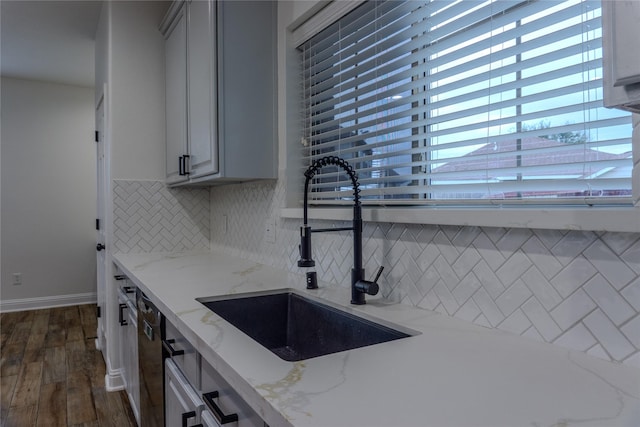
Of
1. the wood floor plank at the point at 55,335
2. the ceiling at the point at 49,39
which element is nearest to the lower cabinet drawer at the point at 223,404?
the ceiling at the point at 49,39

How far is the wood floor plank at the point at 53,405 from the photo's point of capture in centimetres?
245

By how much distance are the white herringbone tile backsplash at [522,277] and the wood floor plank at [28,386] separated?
233 centimetres

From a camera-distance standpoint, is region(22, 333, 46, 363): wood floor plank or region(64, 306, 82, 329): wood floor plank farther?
region(64, 306, 82, 329): wood floor plank

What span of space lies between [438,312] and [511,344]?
29 centimetres

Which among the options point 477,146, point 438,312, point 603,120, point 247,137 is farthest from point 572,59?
point 247,137

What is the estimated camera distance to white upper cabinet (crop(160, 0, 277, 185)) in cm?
202

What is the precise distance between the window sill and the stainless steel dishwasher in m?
0.90

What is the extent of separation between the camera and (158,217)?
9.61ft

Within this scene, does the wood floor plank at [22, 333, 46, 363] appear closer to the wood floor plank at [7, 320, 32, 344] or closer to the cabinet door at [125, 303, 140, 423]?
the wood floor plank at [7, 320, 32, 344]

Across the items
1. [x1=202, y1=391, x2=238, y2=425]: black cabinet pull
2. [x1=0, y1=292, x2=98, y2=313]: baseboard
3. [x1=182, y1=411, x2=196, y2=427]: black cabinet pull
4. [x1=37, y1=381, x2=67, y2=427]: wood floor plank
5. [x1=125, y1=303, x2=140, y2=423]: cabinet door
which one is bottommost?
[x1=37, y1=381, x2=67, y2=427]: wood floor plank

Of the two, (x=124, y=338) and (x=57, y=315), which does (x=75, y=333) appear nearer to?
(x=57, y=315)

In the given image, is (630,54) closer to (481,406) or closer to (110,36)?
(481,406)

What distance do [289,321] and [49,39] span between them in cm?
359

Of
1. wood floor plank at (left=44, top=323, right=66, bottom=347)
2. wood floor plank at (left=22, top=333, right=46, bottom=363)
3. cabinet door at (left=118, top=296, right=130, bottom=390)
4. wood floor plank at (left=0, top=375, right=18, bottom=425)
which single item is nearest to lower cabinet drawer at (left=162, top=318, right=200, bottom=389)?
cabinet door at (left=118, top=296, right=130, bottom=390)
